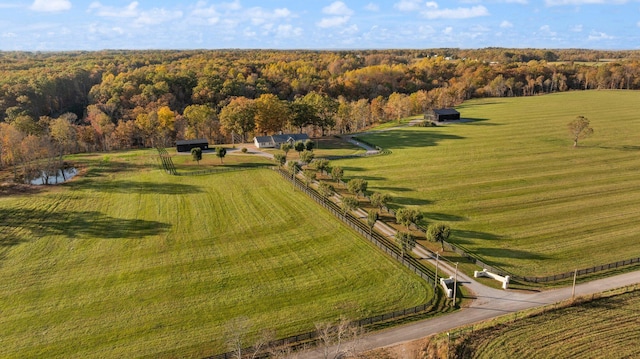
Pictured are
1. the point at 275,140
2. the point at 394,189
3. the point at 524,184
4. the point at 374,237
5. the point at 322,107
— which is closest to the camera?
the point at 374,237

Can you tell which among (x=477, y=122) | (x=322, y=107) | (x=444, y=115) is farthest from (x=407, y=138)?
(x=477, y=122)

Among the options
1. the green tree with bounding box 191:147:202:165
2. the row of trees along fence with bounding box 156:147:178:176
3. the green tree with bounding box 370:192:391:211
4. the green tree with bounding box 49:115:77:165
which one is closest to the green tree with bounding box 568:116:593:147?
the green tree with bounding box 370:192:391:211

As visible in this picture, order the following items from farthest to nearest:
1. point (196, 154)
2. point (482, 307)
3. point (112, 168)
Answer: point (112, 168) < point (196, 154) < point (482, 307)

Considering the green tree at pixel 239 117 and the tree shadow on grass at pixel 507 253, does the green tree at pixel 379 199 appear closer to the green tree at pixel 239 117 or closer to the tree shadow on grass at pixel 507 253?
the tree shadow on grass at pixel 507 253

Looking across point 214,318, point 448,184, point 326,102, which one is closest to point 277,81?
point 326,102

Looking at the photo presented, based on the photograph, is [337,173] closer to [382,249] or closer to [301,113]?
[382,249]

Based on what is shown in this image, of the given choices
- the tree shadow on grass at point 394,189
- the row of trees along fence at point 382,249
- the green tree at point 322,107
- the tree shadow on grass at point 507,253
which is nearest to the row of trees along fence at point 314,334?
the row of trees along fence at point 382,249

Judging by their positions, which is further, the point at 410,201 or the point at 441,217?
the point at 410,201

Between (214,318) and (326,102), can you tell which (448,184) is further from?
(326,102)
